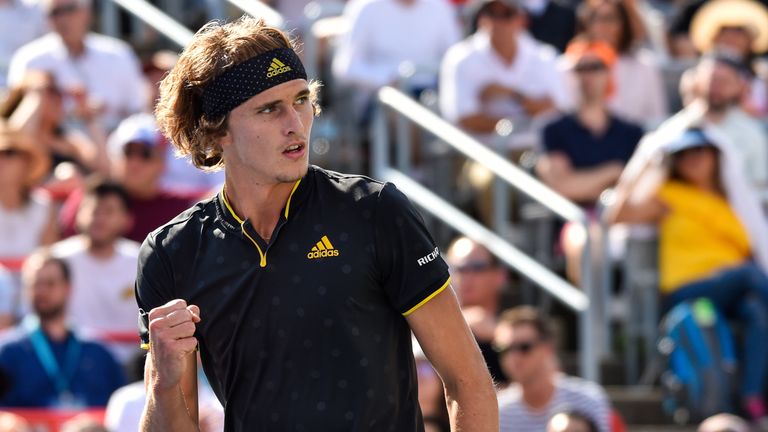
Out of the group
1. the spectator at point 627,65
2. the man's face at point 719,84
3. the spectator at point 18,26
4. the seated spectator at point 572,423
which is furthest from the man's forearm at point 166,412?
the spectator at point 18,26

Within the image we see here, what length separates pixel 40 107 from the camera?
10000mm

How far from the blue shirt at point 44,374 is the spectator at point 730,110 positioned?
3737 millimetres

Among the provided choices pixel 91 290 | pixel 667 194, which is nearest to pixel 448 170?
pixel 667 194

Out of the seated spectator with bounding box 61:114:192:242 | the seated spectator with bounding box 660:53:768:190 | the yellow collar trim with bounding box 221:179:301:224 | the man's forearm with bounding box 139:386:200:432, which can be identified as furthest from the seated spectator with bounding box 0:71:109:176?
the man's forearm with bounding box 139:386:200:432

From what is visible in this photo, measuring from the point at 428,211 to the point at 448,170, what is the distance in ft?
3.09

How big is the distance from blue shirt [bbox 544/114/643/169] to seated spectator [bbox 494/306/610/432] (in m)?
1.92

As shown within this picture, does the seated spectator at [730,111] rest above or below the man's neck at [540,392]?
above

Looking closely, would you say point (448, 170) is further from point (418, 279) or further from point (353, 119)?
point (418, 279)

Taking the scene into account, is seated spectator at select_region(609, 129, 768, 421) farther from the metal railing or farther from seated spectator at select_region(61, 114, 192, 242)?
seated spectator at select_region(61, 114, 192, 242)

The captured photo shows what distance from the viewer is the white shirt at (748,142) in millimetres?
9859

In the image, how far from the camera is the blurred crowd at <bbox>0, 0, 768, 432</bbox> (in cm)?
821

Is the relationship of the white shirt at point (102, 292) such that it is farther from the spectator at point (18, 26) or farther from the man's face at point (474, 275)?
the spectator at point (18, 26)

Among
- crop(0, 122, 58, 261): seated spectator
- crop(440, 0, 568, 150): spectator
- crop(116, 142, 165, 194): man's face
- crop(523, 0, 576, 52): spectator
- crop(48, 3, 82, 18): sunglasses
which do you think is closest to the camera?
crop(0, 122, 58, 261): seated spectator

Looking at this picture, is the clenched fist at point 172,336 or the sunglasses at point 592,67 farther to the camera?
A: the sunglasses at point 592,67
